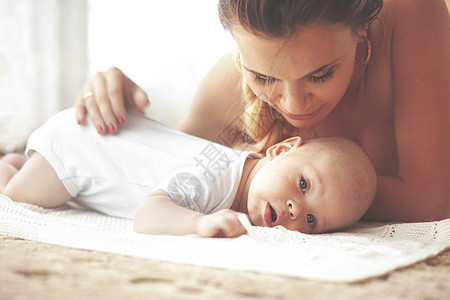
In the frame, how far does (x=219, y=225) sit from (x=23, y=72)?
6.62 feet

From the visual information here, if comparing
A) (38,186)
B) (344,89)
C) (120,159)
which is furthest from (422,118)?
(38,186)

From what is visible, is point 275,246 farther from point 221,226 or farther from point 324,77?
point 324,77

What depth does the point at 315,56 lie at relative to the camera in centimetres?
98

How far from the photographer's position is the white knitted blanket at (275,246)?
2.36 feet

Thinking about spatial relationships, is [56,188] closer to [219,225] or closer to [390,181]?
[219,225]

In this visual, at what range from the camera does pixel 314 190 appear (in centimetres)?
110

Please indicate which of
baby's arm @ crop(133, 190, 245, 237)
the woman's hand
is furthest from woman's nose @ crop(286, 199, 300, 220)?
the woman's hand

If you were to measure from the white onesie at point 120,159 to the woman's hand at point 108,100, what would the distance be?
1.2 inches

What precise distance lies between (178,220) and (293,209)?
0.25m

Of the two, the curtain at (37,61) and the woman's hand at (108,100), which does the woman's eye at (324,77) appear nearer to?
the woman's hand at (108,100)

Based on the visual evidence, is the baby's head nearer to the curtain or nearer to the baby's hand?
the baby's hand

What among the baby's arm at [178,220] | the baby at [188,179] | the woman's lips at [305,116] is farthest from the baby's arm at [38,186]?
the woman's lips at [305,116]

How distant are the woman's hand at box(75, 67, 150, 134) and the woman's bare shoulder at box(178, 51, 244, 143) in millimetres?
261

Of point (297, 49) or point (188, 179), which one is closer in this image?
point (297, 49)
